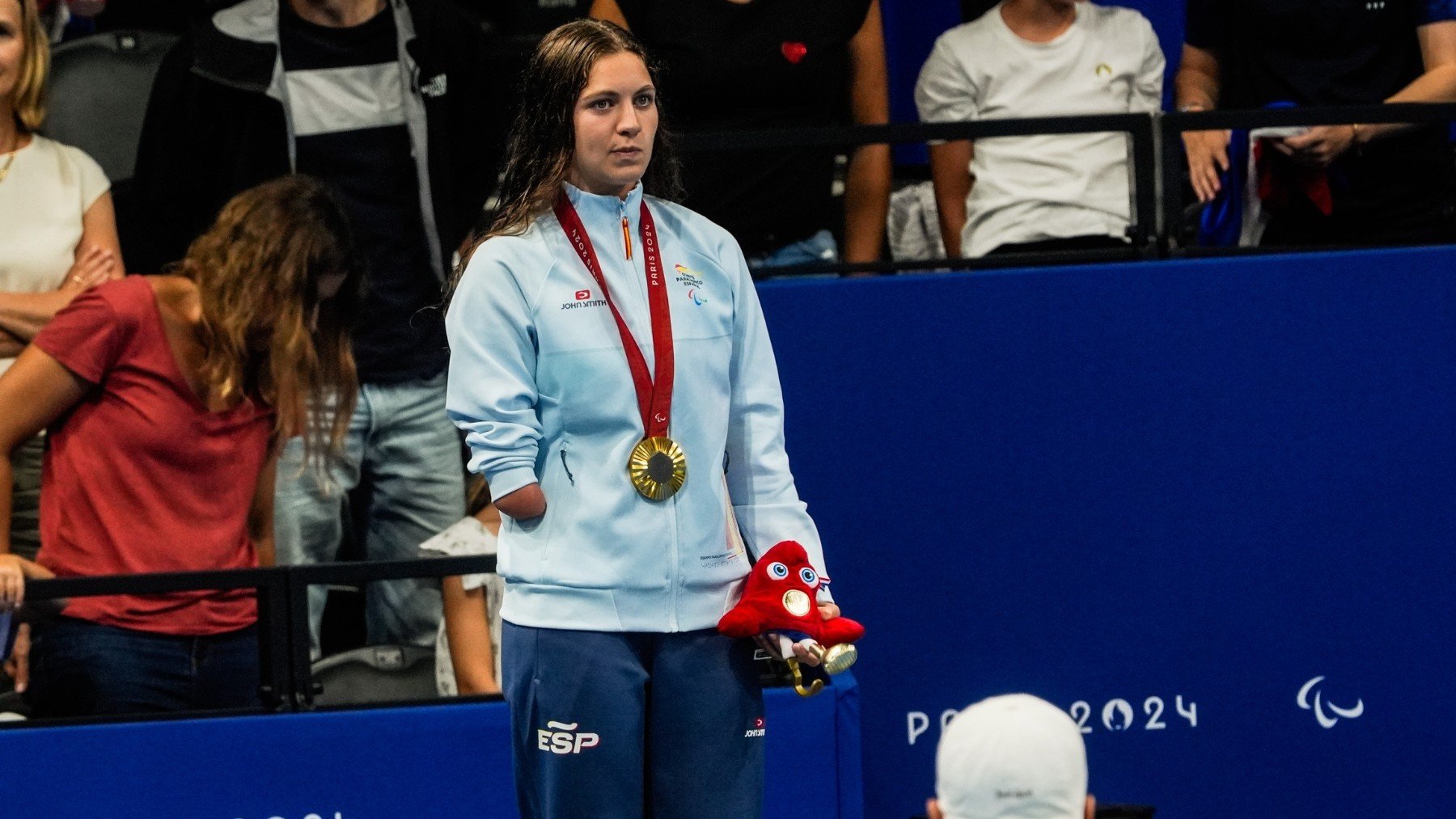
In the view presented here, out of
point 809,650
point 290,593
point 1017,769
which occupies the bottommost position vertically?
point 290,593

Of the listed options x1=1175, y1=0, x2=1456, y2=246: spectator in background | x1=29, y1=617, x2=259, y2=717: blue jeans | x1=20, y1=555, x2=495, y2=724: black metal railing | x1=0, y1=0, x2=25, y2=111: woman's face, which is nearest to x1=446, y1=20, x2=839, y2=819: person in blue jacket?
x1=20, y1=555, x2=495, y2=724: black metal railing

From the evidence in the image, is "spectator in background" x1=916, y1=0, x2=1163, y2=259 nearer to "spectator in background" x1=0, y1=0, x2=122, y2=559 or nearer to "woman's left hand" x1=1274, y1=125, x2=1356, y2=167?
"woman's left hand" x1=1274, y1=125, x2=1356, y2=167

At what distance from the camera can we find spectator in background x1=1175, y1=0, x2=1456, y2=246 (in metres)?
4.27

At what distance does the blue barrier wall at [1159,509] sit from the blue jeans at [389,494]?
0.80m

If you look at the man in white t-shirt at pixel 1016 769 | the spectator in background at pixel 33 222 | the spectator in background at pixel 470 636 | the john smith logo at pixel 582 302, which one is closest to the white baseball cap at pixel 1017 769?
the man in white t-shirt at pixel 1016 769

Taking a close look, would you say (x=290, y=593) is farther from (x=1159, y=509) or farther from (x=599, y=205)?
(x=1159, y=509)

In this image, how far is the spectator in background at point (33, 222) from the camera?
13.4 feet

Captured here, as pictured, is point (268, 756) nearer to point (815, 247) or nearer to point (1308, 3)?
point (815, 247)

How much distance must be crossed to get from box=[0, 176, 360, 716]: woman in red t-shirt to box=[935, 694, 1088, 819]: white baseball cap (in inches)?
90.5

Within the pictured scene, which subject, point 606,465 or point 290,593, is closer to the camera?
point 606,465

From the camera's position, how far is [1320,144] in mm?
4184

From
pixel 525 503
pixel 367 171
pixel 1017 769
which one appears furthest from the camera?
pixel 367 171

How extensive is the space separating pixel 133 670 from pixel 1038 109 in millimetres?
2278

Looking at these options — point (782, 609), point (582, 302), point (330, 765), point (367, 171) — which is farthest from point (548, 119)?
point (367, 171)
